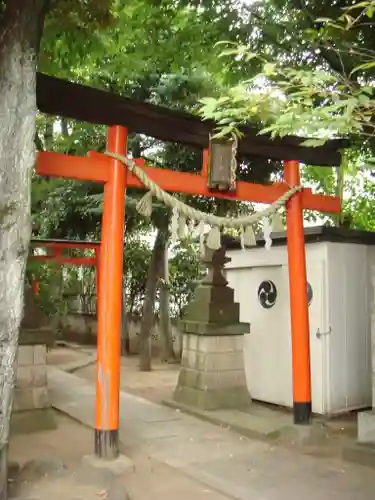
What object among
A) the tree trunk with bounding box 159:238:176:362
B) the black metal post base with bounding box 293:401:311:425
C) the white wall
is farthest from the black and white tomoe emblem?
the tree trunk with bounding box 159:238:176:362

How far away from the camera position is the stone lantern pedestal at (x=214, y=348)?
28.4 ft

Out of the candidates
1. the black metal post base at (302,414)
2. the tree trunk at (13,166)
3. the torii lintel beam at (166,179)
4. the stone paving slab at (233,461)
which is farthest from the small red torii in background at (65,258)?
the tree trunk at (13,166)

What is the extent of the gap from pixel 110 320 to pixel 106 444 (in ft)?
4.08

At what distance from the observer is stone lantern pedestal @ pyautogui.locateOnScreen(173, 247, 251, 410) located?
8.66 m

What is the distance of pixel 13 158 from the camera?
455 centimetres

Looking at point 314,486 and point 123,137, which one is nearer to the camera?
point 314,486

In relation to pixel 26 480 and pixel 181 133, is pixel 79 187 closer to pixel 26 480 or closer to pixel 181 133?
pixel 181 133

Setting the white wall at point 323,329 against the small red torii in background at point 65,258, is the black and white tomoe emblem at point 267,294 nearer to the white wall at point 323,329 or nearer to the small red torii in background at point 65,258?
the white wall at point 323,329

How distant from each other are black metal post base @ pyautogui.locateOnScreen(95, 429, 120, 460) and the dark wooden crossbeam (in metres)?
3.23

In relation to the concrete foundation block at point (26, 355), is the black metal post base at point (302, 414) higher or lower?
lower

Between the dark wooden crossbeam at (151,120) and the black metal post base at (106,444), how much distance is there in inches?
127

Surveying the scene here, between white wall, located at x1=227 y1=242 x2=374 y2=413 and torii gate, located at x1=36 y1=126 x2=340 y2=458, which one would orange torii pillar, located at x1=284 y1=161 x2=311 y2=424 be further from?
torii gate, located at x1=36 y1=126 x2=340 y2=458

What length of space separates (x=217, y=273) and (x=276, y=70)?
5.39 metres

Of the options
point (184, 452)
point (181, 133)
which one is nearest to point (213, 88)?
point (181, 133)
